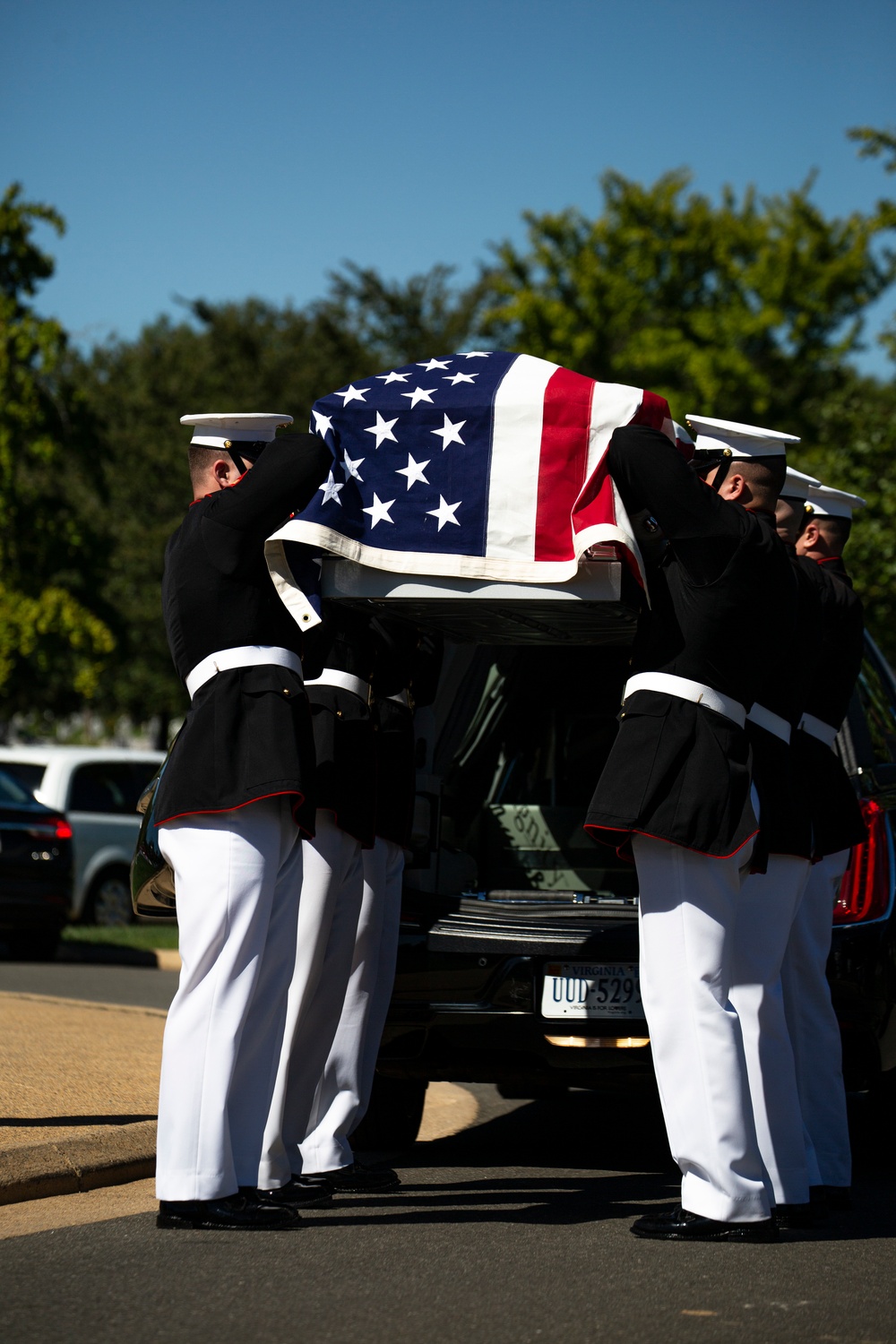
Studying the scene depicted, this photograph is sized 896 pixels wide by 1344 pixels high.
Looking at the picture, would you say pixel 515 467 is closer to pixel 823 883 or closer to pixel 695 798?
pixel 695 798

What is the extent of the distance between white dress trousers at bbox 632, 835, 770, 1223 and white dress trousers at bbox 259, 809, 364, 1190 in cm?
107

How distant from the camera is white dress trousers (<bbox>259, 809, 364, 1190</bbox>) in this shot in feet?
16.8

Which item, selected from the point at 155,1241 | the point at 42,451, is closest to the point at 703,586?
the point at 155,1241

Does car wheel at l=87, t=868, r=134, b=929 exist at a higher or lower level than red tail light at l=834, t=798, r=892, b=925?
lower

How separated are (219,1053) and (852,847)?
2227 millimetres

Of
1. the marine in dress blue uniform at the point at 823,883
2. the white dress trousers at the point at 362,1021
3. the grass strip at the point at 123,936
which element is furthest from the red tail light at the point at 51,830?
the marine in dress blue uniform at the point at 823,883

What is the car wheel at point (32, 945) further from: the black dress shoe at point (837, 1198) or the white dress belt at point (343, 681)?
the black dress shoe at point (837, 1198)

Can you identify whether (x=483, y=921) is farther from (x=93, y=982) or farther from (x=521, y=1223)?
(x=93, y=982)

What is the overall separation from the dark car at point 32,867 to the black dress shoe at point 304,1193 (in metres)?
8.73

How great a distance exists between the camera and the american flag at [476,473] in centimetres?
502

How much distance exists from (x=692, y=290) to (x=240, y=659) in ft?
98.5

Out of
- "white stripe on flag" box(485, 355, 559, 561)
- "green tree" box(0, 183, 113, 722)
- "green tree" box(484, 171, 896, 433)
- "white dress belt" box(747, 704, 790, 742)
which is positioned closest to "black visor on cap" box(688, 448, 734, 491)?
"white stripe on flag" box(485, 355, 559, 561)

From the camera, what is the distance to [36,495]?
22719 mm

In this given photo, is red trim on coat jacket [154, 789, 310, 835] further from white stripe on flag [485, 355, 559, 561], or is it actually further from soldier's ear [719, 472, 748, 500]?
soldier's ear [719, 472, 748, 500]
